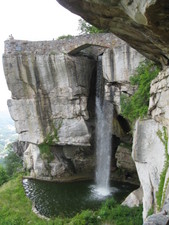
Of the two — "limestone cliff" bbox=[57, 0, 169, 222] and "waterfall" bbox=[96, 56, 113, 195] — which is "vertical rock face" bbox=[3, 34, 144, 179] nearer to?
"waterfall" bbox=[96, 56, 113, 195]

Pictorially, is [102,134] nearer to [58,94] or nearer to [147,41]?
[58,94]

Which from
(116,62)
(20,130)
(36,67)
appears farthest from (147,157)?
(20,130)

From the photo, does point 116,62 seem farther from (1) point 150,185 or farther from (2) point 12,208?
(2) point 12,208

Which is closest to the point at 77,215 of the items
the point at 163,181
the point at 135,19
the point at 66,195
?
the point at 66,195

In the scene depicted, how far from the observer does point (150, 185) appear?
28.2ft

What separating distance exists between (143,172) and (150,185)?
76 centimetres

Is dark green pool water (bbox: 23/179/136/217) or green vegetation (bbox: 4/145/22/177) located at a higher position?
dark green pool water (bbox: 23/179/136/217)

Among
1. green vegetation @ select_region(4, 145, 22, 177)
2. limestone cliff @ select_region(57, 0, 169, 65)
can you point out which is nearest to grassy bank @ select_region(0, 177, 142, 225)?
limestone cliff @ select_region(57, 0, 169, 65)

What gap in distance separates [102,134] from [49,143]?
4276 millimetres

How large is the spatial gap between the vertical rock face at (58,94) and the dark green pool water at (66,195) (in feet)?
5.64

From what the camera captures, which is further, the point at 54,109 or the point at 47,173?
the point at 47,173

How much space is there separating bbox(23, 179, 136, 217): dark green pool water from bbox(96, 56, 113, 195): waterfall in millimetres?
804

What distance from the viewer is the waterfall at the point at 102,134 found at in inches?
653

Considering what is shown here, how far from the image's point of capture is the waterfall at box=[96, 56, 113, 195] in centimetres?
1658
